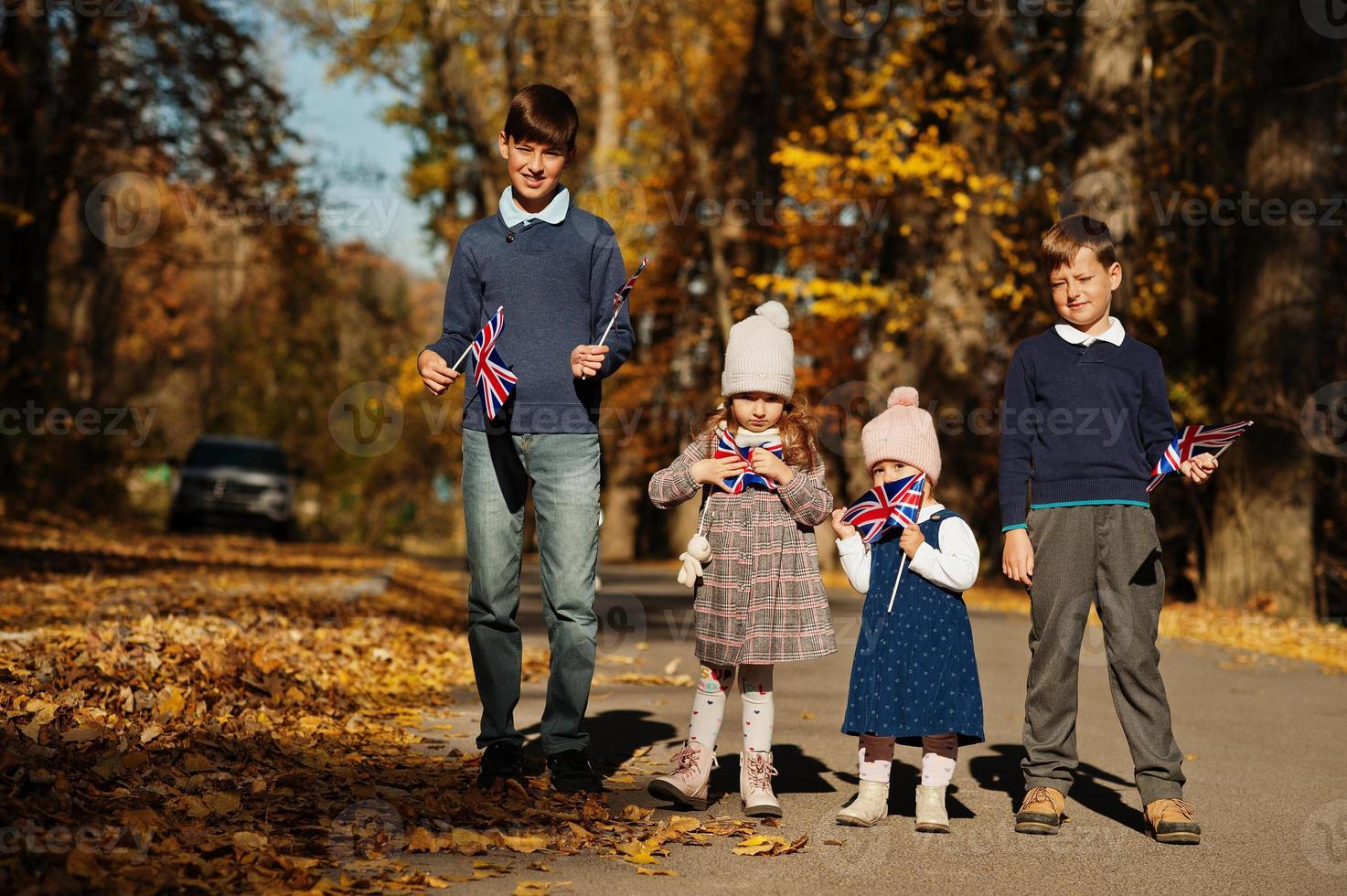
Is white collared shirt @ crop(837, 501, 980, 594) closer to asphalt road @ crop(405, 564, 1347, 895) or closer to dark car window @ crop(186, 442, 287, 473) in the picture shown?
asphalt road @ crop(405, 564, 1347, 895)

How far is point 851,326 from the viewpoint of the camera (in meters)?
28.1

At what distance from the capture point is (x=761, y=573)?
5266mm

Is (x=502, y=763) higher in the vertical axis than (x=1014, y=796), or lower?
higher

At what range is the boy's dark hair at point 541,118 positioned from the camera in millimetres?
5363

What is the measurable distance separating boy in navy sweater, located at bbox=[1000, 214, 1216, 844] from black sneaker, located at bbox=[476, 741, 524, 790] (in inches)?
71.4

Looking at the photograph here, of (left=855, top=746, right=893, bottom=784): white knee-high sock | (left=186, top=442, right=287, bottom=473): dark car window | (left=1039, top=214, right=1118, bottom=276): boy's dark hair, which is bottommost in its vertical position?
(left=855, top=746, right=893, bottom=784): white knee-high sock

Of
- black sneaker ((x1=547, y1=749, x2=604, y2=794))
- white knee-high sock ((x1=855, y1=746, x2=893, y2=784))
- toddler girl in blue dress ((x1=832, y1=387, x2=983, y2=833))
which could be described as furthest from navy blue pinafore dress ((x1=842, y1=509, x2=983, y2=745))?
black sneaker ((x1=547, y1=749, x2=604, y2=794))

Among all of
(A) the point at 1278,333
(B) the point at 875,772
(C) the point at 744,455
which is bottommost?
(B) the point at 875,772

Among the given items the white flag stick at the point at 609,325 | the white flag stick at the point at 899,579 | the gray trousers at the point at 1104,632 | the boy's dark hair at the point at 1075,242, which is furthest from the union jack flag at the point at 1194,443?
the white flag stick at the point at 609,325

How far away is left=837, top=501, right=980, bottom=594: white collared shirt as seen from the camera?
5199 millimetres

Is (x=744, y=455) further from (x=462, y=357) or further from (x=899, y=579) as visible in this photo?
(x=462, y=357)

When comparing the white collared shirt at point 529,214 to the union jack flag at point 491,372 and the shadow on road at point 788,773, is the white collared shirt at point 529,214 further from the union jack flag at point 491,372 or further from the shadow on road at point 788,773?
the shadow on road at point 788,773

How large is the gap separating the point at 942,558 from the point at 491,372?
1.75 m

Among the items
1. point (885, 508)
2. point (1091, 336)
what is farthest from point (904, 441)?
point (1091, 336)
